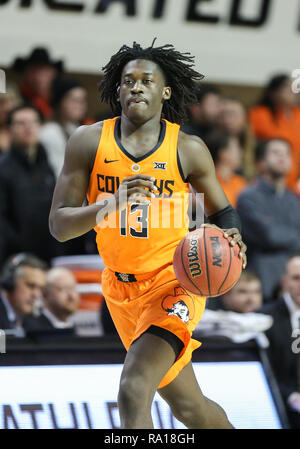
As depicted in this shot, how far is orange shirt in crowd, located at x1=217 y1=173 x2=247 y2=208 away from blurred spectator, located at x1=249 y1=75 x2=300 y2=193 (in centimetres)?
93

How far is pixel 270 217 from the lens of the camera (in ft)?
24.6

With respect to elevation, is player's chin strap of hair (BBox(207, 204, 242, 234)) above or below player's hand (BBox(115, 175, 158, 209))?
below

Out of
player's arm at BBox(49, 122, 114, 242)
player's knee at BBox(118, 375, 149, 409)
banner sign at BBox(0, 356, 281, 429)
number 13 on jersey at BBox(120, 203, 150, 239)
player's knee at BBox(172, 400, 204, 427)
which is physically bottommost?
banner sign at BBox(0, 356, 281, 429)

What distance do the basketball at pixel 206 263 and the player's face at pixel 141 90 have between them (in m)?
0.68

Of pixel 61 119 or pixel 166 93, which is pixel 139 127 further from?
pixel 61 119

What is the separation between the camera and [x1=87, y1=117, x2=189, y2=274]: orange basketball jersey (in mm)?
4137

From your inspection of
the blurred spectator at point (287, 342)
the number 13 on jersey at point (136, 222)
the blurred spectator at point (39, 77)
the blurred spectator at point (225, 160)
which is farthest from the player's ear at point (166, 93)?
the blurred spectator at point (39, 77)

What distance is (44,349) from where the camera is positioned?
214 inches

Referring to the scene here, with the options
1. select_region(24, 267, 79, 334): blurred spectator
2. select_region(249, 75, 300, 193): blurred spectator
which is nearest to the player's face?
select_region(24, 267, 79, 334): blurred spectator

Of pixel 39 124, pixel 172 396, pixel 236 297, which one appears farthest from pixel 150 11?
pixel 172 396

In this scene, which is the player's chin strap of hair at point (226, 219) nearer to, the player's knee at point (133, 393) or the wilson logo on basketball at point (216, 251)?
the wilson logo on basketball at point (216, 251)

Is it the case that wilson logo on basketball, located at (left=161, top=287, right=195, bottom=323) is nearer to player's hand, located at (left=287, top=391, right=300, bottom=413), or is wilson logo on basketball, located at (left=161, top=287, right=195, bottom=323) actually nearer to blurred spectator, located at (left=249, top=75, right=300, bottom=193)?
player's hand, located at (left=287, top=391, right=300, bottom=413)

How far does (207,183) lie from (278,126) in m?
4.86
